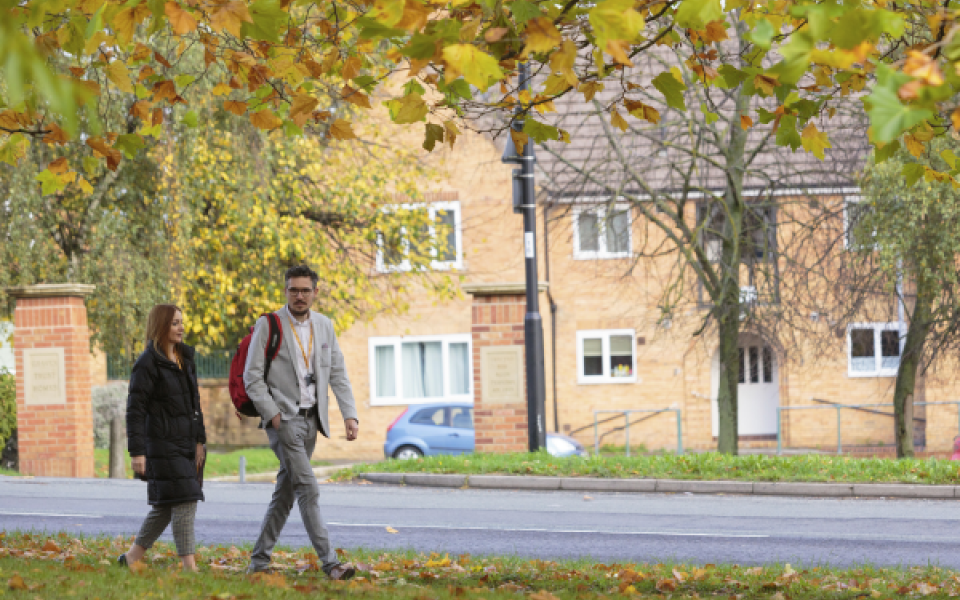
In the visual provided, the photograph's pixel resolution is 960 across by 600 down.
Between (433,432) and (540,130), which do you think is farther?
(433,432)

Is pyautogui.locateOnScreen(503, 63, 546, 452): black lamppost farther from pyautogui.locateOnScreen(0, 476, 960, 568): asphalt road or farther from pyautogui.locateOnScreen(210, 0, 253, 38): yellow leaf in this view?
pyautogui.locateOnScreen(210, 0, 253, 38): yellow leaf

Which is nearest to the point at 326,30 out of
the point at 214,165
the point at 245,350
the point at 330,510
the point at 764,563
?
the point at 245,350

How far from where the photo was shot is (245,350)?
650cm

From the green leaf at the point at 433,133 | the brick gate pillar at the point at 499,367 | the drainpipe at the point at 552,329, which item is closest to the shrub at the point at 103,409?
the drainpipe at the point at 552,329

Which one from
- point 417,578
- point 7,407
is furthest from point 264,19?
point 7,407

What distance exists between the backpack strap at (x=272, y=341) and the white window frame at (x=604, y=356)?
21.3 metres

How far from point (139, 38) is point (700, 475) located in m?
9.96

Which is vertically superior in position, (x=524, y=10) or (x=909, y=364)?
(x=524, y=10)

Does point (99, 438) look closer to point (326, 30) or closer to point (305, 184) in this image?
point (305, 184)

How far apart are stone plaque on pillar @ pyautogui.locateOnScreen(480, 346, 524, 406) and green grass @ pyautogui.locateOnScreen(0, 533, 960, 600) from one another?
815cm

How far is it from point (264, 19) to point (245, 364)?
227 cm

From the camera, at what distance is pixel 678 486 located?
14.0 m

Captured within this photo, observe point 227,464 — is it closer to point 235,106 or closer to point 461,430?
point 461,430

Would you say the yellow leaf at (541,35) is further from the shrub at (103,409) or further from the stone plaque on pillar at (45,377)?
the shrub at (103,409)
